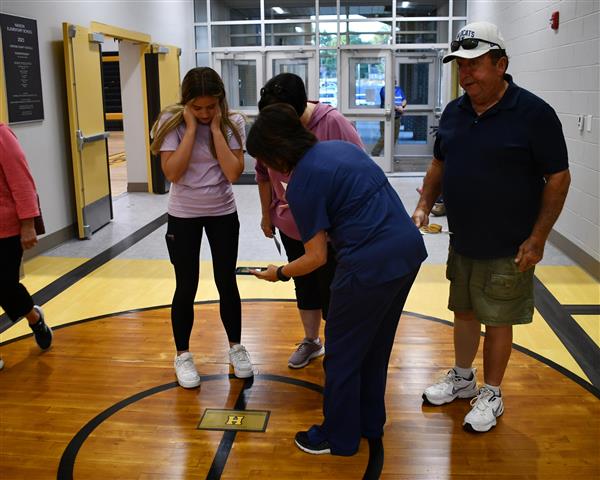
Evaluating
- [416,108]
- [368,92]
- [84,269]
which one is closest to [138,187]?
[84,269]

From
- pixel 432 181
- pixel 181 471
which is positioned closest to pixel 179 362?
pixel 181 471

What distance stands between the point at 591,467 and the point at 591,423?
1.14 ft

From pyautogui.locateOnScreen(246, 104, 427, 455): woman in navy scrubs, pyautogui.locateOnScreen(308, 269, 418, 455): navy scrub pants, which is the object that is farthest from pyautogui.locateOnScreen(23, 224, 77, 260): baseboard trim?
pyautogui.locateOnScreen(246, 104, 427, 455): woman in navy scrubs

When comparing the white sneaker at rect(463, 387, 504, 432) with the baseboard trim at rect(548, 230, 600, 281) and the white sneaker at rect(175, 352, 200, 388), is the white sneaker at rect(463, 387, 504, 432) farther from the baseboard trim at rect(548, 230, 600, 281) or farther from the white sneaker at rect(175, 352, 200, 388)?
the baseboard trim at rect(548, 230, 600, 281)

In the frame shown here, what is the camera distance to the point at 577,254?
532cm

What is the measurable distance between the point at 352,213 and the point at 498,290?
800 mm

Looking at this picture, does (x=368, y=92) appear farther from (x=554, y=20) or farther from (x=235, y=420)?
(x=235, y=420)

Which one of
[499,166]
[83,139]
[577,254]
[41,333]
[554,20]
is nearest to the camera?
[499,166]

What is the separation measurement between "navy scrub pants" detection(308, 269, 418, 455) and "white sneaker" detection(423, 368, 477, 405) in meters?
0.40

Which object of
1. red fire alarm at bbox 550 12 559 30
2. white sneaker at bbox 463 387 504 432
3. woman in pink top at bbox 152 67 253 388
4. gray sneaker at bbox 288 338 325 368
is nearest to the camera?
white sneaker at bbox 463 387 504 432

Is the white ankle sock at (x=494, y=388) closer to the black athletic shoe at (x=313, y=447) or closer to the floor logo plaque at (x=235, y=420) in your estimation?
the black athletic shoe at (x=313, y=447)

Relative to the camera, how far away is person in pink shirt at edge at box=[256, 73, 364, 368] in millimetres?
2479

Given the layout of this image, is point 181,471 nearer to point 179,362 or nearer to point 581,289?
point 179,362

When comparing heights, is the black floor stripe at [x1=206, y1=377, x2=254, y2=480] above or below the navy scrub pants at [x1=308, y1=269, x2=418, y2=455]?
below
